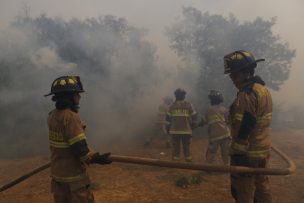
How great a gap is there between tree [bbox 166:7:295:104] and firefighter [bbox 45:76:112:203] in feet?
33.3

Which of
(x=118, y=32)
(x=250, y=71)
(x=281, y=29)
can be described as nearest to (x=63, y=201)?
(x=250, y=71)

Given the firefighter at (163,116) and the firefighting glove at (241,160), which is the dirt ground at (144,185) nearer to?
the firefighter at (163,116)

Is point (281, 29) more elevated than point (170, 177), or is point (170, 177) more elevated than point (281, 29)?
point (281, 29)

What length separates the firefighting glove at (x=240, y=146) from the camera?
4018mm

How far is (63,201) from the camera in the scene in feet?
13.8

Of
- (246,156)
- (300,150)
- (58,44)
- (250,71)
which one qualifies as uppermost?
(58,44)

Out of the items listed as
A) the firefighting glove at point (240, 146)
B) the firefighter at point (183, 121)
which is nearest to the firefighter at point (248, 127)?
the firefighting glove at point (240, 146)

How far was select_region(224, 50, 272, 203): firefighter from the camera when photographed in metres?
3.98

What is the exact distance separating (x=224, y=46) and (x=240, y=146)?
10331mm

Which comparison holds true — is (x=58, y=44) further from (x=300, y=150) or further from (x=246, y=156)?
(x=246, y=156)

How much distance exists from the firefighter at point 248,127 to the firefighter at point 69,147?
1650 mm

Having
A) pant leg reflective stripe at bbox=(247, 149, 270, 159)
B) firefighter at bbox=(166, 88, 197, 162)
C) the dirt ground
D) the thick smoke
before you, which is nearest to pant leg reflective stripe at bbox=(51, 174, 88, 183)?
pant leg reflective stripe at bbox=(247, 149, 270, 159)

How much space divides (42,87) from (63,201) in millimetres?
8419

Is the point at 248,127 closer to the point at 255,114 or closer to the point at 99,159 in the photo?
the point at 255,114
